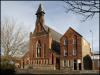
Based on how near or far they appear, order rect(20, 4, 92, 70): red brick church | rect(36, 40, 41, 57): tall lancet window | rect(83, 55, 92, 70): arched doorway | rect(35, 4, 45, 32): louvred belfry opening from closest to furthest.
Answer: rect(83, 55, 92, 70): arched doorway → rect(20, 4, 92, 70): red brick church → rect(36, 40, 41, 57): tall lancet window → rect(35, 4, 45, 32): louvred belfry opening

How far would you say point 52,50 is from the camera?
71438 mm

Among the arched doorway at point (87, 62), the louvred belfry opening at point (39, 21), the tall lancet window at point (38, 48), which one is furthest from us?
the louvred belfry opening at point (39, 21)

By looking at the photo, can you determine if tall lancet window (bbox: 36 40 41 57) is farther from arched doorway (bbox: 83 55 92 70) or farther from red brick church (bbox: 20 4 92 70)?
arched doorway (bbox: 83 55 92 70)

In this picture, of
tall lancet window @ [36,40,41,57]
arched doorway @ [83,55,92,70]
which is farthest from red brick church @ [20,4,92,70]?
arched doorway @ [83,55,92,70]

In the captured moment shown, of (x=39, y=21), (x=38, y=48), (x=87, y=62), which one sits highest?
(x=39, y=21)

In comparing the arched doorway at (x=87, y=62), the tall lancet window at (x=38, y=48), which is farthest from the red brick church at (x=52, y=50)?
the arched doorway at (x=87, y=62)

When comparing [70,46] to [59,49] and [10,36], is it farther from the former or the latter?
[10,36]

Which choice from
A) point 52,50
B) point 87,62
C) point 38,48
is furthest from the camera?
point 38,48

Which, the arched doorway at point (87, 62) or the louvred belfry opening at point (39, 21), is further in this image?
the louvred belfry opening at point (39, 21)

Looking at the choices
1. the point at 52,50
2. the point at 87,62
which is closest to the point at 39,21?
the point at 52,50

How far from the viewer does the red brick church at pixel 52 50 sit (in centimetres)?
6706

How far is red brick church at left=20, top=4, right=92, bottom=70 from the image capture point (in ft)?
220

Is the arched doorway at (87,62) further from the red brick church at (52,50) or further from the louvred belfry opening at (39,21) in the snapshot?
the louvred belfry opening at (39,21)

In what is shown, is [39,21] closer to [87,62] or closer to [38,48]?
[38,48]
